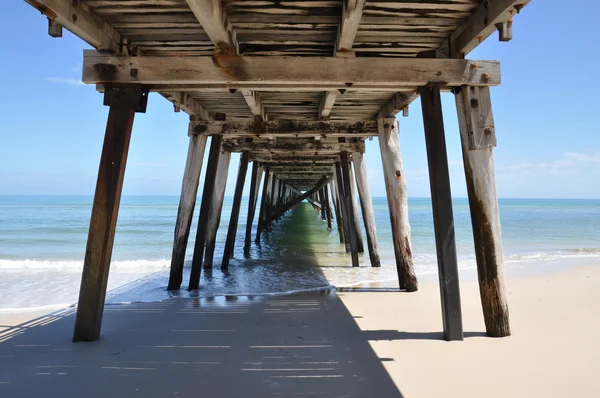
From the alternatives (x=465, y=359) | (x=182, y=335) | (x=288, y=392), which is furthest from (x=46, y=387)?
(x=465, y=359)

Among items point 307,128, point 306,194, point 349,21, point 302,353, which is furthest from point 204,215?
point 306,194

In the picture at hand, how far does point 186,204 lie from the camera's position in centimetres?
588

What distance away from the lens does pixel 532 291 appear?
19.0ft

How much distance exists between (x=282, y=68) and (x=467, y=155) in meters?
1.70

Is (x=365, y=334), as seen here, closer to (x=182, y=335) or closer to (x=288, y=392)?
(x=288, y=392)

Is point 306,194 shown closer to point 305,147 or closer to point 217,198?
point 305,147

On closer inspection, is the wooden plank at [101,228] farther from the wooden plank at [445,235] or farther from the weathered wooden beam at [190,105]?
the wooden plank at [445,235]

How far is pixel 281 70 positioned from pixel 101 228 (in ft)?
6.30

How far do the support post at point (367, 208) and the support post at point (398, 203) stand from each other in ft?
8.50

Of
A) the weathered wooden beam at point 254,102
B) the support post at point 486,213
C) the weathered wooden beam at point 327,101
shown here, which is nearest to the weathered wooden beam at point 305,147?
the weathered wooden beam at point 254,102

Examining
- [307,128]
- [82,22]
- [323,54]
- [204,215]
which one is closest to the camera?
[82,22]

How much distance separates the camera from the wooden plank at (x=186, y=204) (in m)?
5.86

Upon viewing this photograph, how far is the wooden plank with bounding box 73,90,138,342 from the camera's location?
331 cm

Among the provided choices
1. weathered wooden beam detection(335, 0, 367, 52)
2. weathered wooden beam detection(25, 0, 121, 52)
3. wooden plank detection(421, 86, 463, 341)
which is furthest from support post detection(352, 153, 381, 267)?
weathered wooden beam detection(25, 0, 121, 52)
